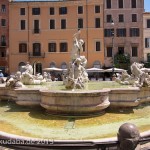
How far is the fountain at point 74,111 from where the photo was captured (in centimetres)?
738

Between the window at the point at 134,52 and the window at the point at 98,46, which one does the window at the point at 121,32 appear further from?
the window at the point at 98,46

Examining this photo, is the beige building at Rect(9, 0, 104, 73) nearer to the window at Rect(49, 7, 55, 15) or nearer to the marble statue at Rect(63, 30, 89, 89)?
the window at Rect(49, 7, 55, 15)

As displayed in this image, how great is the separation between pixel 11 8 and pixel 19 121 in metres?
34.3

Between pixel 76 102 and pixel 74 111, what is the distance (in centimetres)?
26

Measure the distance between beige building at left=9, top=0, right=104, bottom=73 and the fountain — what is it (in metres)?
29.2

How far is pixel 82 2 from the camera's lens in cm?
3950

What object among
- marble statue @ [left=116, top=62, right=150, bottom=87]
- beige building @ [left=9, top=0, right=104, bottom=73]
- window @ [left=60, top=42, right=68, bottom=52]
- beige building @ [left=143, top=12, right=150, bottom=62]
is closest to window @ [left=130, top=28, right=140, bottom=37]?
beige building @ [left=143, top=12, right=150, bottom=62]

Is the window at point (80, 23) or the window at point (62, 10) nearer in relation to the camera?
the window at point (80, 23)

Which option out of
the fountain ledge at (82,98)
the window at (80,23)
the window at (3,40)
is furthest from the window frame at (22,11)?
the fountain ledge at (82,98)

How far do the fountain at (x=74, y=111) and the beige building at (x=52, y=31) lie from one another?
95.8 ft

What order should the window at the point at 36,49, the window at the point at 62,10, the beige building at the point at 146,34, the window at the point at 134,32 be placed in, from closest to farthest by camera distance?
the window at the point at 62,10 < the window at the point at 36,49 < the window at the point at 134,32 < the beige building at the point at 146,34

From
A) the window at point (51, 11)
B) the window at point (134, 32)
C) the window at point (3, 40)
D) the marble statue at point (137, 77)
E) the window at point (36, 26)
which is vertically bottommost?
the marble statue at point (137, 77)

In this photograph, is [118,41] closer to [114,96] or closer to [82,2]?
[82,2]

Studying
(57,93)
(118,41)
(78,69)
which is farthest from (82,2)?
(57,93)
